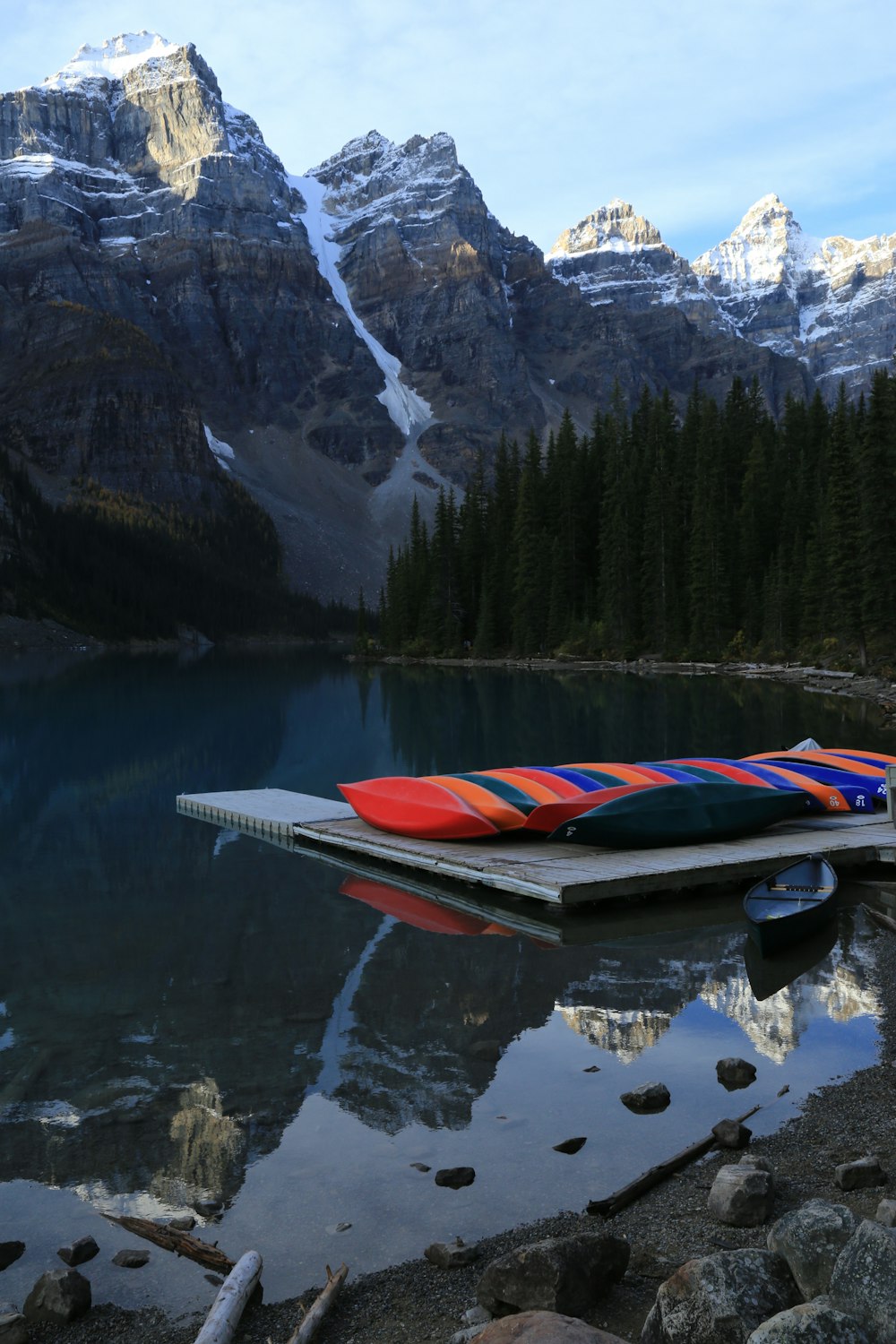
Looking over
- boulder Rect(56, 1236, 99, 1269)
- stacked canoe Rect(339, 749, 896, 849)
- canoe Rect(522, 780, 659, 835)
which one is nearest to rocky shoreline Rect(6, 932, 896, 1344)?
boulder Rect(56, 1236, 99, 1269)

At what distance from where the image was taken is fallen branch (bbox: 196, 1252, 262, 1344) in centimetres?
500

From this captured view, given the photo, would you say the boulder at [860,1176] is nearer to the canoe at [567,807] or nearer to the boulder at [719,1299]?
the boulder at [719,1299]

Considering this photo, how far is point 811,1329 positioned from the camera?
402cm

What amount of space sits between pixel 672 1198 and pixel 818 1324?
2.42 meters

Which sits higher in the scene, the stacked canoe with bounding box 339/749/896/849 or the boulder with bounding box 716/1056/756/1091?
the stacked canoe with bounding box 339/749/896/849

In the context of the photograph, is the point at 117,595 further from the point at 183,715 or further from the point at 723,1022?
the point at 723,1022

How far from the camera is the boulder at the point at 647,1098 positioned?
25.5 feet

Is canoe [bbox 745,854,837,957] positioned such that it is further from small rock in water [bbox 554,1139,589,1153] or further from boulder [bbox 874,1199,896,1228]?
boulder [bbox 874,1199,896,1228]

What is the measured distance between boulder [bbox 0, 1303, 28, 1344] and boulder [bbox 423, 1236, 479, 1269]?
2.08 m

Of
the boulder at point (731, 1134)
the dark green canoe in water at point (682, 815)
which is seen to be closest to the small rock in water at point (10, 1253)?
the boulder at point (731, 1134)

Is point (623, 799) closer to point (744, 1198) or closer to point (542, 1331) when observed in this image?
point (744, 1198)

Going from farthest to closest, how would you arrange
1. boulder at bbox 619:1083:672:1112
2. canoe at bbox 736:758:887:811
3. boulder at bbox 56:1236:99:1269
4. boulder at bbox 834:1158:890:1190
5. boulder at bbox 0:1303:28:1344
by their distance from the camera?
canoe at bbox 736:758:887:811 → boulder at bbox 619:1083:672:1112 → boulder at bbox 834:1158:890:1190 → boulder at bbox 56:1236:99:1269 → boulder at bbox 0:1303:28:1344

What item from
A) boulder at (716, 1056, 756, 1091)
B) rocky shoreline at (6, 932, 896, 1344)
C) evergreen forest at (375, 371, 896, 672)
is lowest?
boulder at (716, 1056, 756, 1091)

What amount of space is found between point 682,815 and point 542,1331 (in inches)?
461
